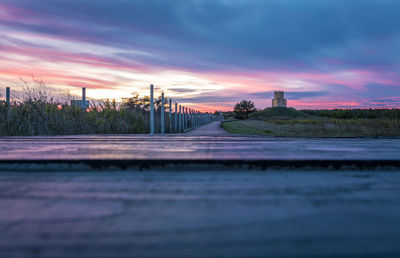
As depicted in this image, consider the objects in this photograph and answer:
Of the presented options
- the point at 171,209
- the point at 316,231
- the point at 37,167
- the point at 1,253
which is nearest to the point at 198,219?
the point at 171,209

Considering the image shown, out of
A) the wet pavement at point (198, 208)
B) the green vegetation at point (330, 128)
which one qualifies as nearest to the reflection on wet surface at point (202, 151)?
the wet pavement at point (198, 208)

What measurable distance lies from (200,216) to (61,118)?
6569 millimetres

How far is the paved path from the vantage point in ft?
1.39

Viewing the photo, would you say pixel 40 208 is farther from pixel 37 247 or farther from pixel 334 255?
pixel 334 255

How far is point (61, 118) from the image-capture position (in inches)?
245

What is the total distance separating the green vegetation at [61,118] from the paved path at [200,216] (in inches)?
235

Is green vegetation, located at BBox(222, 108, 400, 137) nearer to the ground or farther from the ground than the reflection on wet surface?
nearer to the ground

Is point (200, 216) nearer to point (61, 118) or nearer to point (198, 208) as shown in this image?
point (198, 208)

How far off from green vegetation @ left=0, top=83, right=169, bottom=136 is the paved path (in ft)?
19.6

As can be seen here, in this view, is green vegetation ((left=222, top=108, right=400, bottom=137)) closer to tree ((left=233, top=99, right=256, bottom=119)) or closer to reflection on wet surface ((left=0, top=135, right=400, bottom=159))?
reflection on wet surface ((left=0, top=135, right=400, bottom=159))

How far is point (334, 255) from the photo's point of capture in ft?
1.35

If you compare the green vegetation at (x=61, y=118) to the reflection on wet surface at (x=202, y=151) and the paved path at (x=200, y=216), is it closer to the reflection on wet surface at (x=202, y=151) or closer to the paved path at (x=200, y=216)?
the reflection on wet surface at (x=202, y=151)

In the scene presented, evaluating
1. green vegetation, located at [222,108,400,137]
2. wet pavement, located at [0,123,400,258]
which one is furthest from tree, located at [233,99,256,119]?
wet pavement, located at [0,123,400,258]

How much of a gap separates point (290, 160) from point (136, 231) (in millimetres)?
495
